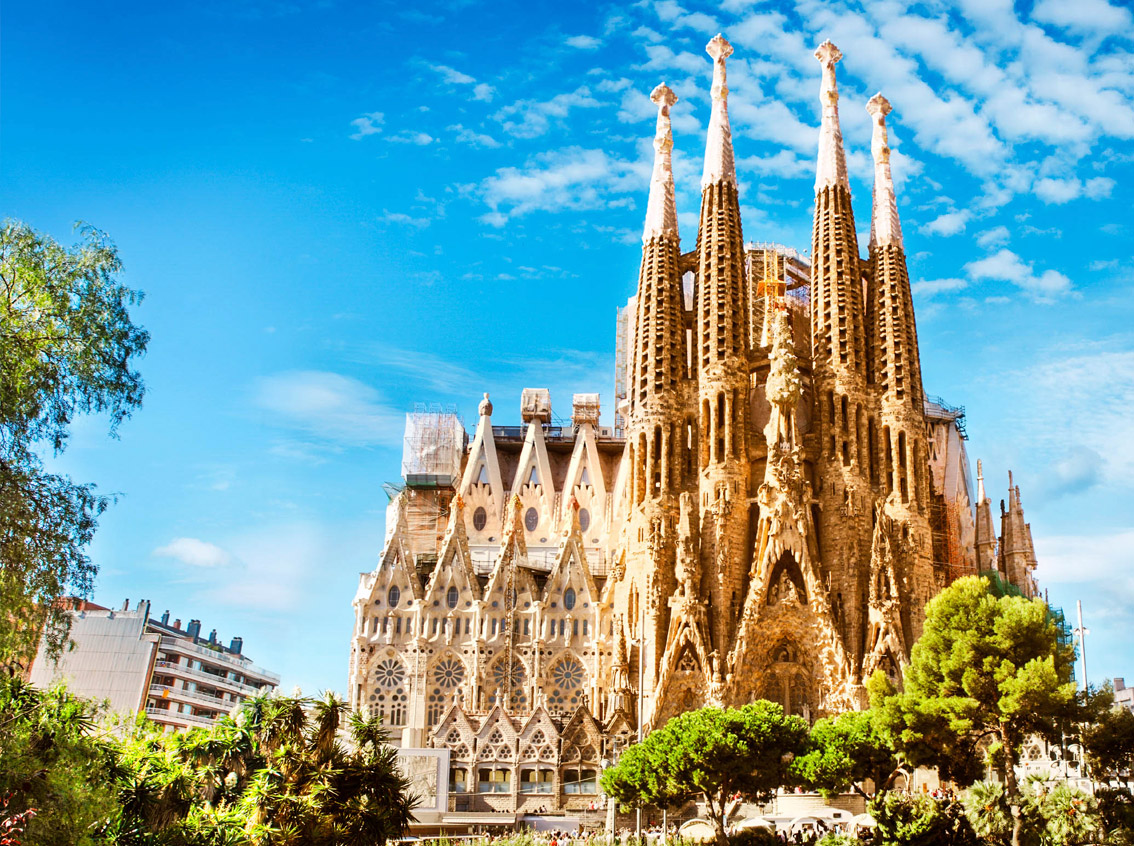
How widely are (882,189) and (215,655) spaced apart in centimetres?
5155

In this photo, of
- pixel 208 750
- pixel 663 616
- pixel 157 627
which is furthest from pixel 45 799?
pixel 157 627

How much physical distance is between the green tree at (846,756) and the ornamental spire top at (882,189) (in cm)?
3059

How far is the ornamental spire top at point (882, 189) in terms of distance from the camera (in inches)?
2392

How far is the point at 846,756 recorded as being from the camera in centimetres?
3591

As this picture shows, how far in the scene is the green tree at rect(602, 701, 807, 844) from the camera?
3303 cm

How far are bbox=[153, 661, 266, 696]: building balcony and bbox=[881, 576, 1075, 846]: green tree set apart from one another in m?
41.7

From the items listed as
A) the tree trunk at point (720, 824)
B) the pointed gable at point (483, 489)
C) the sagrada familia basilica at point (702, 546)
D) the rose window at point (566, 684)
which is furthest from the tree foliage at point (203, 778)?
the pointed gable at point (483, 489)

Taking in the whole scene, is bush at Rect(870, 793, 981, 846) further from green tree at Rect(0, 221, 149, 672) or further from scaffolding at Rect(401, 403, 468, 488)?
scaffolding at Rect(401, 403, 468, 488)

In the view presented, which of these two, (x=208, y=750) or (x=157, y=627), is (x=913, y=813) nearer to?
(x=208, y=750)

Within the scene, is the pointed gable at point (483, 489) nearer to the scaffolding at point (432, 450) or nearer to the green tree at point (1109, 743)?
the scaffolding at point (432, 450)

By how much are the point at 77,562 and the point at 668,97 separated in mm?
51783

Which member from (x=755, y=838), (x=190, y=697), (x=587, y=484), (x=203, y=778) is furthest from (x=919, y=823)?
(x=190, y=697)

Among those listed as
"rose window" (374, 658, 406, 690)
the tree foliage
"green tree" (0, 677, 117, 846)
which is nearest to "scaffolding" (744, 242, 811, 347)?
"rose window" (374, 658, 406, 690)

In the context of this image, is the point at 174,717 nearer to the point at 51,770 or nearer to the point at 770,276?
the point at 770,276
